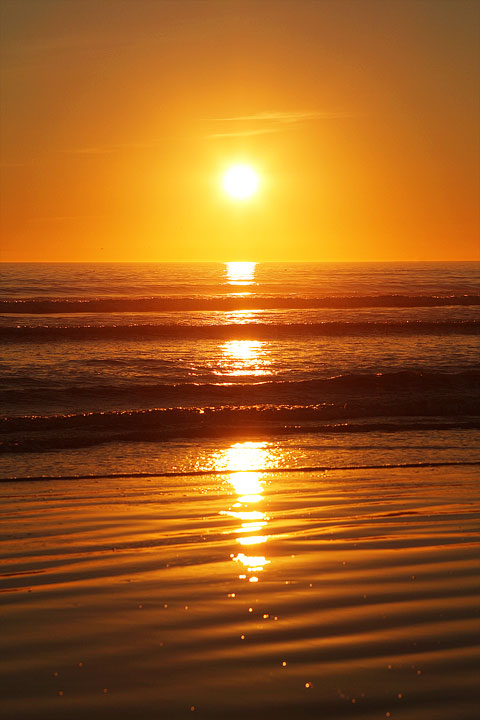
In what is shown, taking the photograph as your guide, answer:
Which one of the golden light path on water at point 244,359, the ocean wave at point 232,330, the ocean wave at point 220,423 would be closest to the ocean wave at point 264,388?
the ocean wave at point 220,423

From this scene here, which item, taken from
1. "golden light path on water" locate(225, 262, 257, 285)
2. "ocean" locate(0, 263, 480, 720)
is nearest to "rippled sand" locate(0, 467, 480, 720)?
"ocean" locate(0, 263, 480, 720)

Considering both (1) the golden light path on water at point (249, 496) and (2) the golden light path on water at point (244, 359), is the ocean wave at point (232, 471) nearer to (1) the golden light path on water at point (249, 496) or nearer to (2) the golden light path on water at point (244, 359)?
(1) the golden light path on water at point (249, 496)

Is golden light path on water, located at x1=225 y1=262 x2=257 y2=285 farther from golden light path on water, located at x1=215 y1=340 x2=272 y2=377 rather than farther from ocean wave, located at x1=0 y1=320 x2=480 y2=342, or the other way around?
golden light path on water, located at x1=215 y1=340 x2=272 y2=377

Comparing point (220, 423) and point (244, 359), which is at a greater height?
point (244, 359)

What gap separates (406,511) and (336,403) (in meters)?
9.51

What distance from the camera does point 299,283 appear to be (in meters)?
61.9

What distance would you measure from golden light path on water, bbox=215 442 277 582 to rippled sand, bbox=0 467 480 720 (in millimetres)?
35

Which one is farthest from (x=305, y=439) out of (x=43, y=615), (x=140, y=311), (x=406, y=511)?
(x=140, y=311)

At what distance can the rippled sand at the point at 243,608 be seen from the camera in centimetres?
349

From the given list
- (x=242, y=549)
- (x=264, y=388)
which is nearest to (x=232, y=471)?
(x=242, y=549)

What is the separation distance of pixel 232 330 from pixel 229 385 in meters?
12.8

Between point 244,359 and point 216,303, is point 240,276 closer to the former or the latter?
point 216,303

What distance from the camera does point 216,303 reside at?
140ft

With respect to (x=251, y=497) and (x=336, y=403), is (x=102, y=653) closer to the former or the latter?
(x=251, y=497)
